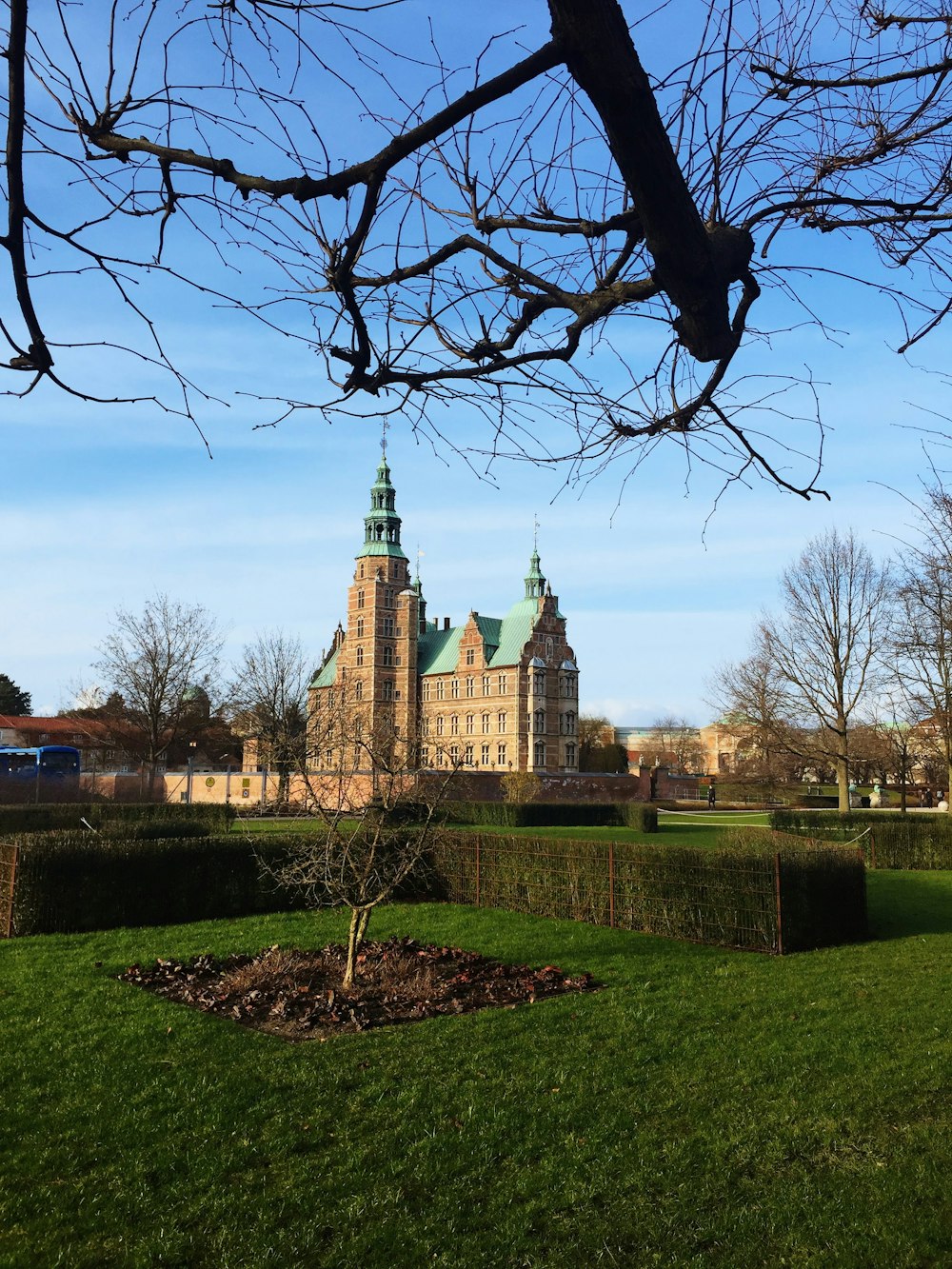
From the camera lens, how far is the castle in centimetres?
6956

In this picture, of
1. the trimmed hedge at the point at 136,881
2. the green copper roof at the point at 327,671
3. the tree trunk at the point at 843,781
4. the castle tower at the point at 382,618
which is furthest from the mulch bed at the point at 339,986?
the green copper roof at the point at 327,671

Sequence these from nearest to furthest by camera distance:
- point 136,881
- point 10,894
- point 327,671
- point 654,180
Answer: point 654,180
point 10,894
point 136,881
point 327,671

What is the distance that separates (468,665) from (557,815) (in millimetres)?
34235

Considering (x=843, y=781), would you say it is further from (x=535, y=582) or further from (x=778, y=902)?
(x=535, y=582)

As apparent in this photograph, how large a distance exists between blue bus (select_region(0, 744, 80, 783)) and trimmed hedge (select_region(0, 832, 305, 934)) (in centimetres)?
2604

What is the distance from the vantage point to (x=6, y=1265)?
4.04 m

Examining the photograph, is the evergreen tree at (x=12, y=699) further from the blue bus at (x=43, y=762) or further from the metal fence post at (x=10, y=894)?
the metal fence post at (x=10, y=894)

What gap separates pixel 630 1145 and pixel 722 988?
4656 millimetres

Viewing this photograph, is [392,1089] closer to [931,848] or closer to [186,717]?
[931,848]

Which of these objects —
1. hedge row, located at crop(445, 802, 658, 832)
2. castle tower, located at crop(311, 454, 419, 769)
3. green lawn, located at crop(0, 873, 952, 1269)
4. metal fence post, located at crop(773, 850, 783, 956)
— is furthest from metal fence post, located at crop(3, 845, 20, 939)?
castle tower, located at crop(311, 454, 419, 769)

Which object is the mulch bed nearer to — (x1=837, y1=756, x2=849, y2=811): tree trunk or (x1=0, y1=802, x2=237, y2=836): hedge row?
(x1=0, y1=802, x2=237, y2=836): hedge row

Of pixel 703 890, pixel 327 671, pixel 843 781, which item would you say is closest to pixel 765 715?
pixel 843 781

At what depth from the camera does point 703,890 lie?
12734 mm

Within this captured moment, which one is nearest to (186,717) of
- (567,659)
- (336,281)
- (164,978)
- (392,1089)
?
(567,659)
